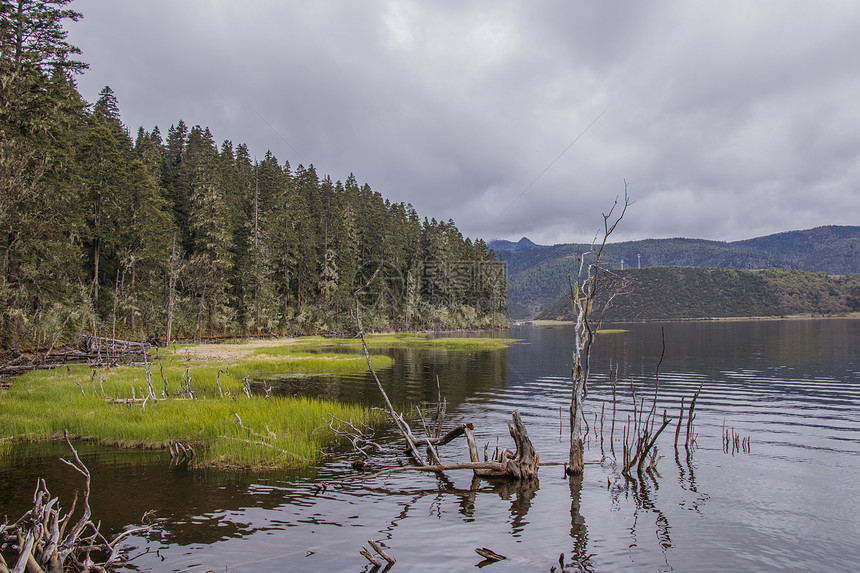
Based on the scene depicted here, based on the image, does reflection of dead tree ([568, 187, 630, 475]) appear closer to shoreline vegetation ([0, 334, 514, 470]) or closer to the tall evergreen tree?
shoreline vegetation ([0, 334, 514, 470])

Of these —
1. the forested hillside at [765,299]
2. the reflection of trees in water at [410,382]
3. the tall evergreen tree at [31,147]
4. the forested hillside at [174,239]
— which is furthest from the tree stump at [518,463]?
the forested hillside at [765,299]

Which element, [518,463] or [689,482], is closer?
[518,463]

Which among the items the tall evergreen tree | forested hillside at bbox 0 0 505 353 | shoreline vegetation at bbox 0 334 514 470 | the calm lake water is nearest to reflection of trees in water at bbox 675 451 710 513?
the calm lake water

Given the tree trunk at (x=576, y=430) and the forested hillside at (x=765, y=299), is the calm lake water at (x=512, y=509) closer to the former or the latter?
the tree trunk at (x=576, y=430)

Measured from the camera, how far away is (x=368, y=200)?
101 meters

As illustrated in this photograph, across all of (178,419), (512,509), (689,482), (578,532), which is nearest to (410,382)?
(178,419)

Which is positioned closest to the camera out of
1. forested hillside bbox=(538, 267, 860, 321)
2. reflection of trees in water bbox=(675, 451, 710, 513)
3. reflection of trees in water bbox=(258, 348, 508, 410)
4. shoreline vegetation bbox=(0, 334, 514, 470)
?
reflection of trees in water bbox=(675, 451, 710, 513)

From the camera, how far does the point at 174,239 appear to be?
49.2 metres

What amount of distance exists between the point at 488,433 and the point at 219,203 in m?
47.7

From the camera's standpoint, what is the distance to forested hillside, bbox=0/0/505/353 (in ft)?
94.3

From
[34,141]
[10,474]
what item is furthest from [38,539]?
[34,141]

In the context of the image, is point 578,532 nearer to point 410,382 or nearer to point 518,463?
point 518,463

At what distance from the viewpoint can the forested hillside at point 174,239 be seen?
28.7m

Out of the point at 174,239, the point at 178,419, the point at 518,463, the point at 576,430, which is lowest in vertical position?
the point at 518,463
